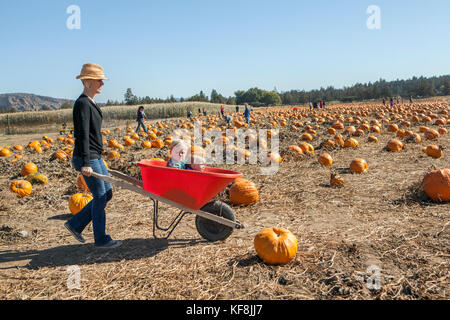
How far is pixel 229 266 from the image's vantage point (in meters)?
3.43

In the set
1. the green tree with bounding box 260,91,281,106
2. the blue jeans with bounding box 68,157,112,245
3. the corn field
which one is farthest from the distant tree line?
A: the blue jeans with bounding box 68,157,112,245

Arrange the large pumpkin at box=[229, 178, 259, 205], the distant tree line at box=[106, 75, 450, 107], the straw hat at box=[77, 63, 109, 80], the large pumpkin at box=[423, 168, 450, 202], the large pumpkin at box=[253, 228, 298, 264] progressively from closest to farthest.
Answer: the large pumpkin at box=[253, 228, 298, 264]
the straw hat at box=[77, 63, 109, 80]
the large pumpkin at box=[423, 168, 450, 202]
the large pumpkin at box=[229, 178, 259, 205]
the distant tree line at box=[106, 75, 450, 107]

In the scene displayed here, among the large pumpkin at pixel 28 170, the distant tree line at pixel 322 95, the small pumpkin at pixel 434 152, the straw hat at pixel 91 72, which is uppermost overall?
the distant tree line at pixel 322 95

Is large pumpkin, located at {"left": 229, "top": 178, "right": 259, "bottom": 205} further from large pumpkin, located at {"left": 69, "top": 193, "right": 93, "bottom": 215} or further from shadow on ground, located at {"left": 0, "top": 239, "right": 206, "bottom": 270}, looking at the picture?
large pumpkin, located at {"left": 69, "top": 193, "right": 93, "bottom": 215}

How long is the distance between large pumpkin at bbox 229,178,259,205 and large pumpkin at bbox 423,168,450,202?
269cm

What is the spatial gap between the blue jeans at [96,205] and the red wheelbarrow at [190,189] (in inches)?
9.4

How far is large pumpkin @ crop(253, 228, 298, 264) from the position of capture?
3348 mm

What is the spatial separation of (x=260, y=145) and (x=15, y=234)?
772 centimetres

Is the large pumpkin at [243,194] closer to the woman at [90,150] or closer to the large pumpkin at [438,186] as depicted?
the woman at [90,150]

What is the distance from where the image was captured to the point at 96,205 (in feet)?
12.8

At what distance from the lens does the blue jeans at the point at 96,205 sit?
3799 millimetres

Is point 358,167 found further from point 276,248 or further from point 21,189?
point 21,189

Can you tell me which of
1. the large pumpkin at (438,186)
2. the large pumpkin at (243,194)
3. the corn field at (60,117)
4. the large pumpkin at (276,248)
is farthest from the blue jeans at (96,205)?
the corn field at (60,117)
